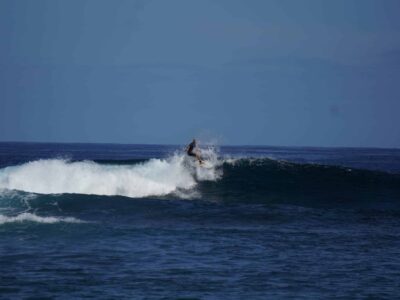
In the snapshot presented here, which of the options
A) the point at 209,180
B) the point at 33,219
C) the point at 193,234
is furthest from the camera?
the point at 209,180

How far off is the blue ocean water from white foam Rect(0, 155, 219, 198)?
0.05 m

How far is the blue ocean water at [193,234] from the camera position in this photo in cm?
1215

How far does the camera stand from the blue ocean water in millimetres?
12148

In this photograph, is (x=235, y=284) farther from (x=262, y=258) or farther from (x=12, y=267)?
(x=12, y=267)

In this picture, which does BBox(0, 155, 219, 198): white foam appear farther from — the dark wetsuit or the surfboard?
the dark wetsuit

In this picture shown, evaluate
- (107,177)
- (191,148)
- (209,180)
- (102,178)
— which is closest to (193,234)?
(191,148)

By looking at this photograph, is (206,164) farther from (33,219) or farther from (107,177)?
(33,219)

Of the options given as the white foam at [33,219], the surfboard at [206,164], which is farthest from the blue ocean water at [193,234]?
the surfboard at [206,164]

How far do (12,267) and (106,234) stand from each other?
154 inches

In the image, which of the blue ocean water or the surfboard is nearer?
the blue ocean water

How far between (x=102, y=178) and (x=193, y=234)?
1175 cm

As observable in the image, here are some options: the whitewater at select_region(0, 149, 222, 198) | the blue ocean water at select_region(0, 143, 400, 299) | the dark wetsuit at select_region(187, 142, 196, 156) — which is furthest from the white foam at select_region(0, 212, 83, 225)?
the dark wetsuit at select_region(187, 142, 196, 156)

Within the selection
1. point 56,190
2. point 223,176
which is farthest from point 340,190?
point 56,190

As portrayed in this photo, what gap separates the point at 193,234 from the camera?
17.3 metres
